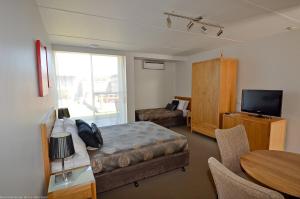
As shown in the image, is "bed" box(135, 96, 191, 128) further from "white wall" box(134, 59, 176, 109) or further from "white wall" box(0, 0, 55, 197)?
"white wall" box(0, 0, 55, 197)

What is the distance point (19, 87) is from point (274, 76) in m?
4.26

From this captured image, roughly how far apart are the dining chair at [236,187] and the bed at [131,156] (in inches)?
57.6

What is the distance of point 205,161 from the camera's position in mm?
3020

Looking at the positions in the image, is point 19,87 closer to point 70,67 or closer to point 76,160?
point 76,160

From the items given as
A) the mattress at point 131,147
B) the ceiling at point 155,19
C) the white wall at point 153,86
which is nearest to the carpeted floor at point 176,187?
the mattress at point 131,147

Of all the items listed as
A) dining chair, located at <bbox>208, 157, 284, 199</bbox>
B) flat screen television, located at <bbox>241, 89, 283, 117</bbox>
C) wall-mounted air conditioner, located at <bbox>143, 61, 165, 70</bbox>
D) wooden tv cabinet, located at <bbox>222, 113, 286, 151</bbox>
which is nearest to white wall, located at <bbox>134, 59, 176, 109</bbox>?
wall-mounted air conditioner, located at <bbox>143, 61, 165, 70</bbox>

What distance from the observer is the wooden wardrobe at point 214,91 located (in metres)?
3.92

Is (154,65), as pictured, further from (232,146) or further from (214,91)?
(232,146)

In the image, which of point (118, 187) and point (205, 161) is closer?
point (118, 187)

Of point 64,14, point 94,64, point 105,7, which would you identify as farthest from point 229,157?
point 94,64

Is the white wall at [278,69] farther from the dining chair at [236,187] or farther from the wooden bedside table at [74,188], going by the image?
the wooden bedside table at [74,188]

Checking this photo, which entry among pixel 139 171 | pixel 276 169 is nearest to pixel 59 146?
pixel 139 171

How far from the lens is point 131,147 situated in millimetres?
2373

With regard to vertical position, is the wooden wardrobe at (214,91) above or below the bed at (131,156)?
above
